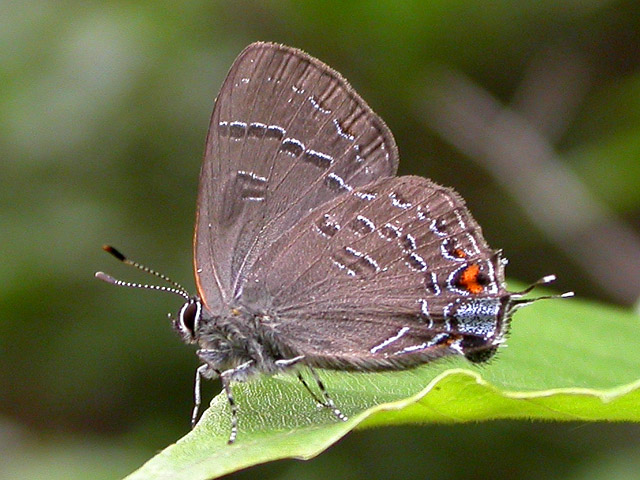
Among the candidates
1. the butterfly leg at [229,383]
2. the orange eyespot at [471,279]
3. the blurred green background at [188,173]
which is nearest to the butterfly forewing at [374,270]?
the orange eyespot at [471,279]

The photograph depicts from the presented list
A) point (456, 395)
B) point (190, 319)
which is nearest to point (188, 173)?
point (190, 319)

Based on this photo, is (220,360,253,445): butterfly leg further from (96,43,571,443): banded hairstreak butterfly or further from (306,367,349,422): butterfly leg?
(306,367,349,422): butterfly leg

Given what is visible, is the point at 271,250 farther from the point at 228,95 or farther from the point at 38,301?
the point at 38,301

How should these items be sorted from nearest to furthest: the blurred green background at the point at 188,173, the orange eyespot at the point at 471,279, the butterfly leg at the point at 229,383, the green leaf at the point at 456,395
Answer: the green leaf at the point at 456,395 → the butterfly leg at the point at 229,383 → the orange eyespot at the point at 471,279 → the blurred green background at the point at 188,173

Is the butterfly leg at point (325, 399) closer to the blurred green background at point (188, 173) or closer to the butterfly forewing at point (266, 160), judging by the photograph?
the butterfly forewing at point (266, 160)

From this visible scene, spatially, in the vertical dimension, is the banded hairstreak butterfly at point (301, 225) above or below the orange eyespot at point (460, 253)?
above

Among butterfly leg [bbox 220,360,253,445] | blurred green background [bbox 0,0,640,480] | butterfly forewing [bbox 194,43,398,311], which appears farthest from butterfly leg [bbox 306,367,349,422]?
blurred green background [bbox 0,0,640,480]

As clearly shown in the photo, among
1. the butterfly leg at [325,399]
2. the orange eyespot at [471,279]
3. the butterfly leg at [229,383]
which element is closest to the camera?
the butterfly leg at [229,383]
